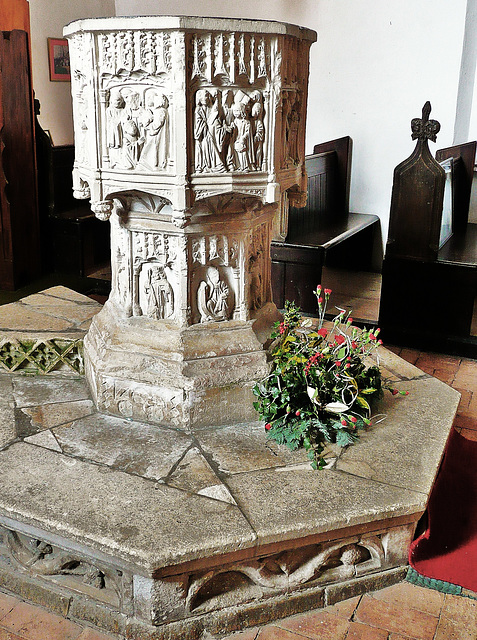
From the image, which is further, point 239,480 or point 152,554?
point 239,480

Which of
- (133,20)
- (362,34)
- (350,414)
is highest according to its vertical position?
(362,34)

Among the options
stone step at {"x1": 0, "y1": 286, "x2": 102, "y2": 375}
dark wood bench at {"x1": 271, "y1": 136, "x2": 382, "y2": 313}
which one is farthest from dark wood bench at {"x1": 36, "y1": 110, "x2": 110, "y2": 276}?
stone step at {"x1": 0, "y1": 286, "x2": 102, "y2": 375}

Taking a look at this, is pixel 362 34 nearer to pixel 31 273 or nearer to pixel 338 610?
pixel 31 273

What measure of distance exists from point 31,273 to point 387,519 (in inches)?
161

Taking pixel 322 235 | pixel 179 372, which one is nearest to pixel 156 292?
pixel 179 372

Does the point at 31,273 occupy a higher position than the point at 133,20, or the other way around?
the point at 133,20

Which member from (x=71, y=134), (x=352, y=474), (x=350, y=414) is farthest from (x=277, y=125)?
(x=71, y=134)

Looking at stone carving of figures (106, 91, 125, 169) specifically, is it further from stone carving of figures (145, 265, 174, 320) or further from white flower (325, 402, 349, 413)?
white flower (325, 402, 349, 413)

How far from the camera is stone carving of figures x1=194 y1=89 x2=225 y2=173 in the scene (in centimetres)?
245

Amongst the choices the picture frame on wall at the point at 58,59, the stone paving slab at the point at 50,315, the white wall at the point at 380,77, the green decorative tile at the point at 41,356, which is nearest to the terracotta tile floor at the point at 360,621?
the green decorative tile at the point at 41,356

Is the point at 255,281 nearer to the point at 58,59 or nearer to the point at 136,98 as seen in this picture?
the point at 136,98

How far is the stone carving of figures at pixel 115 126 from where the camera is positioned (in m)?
2.49

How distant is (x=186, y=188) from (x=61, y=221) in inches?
134

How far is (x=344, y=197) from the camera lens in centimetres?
614
